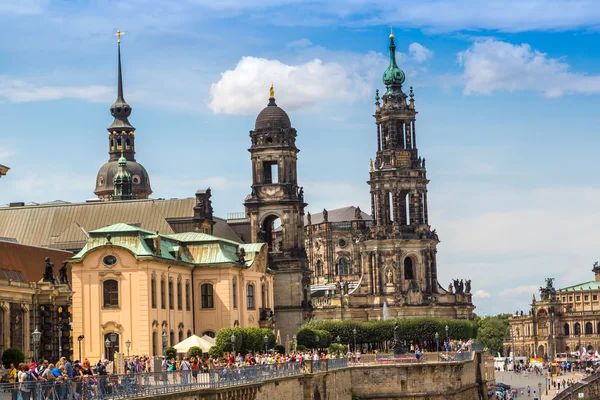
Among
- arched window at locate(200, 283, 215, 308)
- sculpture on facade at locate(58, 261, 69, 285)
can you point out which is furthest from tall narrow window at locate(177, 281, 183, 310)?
sculpture on facade at locate(58, 261, 69, 285)

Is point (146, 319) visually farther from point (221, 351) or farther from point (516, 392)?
point (516, 392)

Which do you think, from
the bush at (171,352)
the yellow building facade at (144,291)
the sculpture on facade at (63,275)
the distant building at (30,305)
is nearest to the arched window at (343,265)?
the yellow building facade at (144,291)

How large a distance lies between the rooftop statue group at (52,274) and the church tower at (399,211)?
6341cm

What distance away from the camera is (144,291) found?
77.1 metres

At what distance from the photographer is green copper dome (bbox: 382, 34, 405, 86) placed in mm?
148375

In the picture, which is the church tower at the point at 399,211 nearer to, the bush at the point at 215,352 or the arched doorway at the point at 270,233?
the arched doorway at the point at 270,233

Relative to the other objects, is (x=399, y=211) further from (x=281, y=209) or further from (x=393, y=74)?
(x=281, y=209)

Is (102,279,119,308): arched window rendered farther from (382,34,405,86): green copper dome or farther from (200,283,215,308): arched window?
(382,34,405,86): green copper dome

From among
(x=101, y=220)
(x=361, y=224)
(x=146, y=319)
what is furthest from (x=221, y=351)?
(x=361, y=224)

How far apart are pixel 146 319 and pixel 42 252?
392 inches

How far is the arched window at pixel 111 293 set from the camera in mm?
77875

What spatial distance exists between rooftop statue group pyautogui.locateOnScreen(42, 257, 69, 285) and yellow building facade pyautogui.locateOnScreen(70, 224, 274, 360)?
123cm

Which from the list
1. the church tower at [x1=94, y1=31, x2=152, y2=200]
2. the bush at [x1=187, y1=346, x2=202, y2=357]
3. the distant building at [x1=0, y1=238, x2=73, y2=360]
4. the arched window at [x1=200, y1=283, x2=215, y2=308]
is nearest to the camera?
the bush at [x1=187, y1=346, x2=202, y2=357]

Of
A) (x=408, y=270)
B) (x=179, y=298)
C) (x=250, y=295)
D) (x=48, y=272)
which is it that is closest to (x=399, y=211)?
(x=408, y=270)
